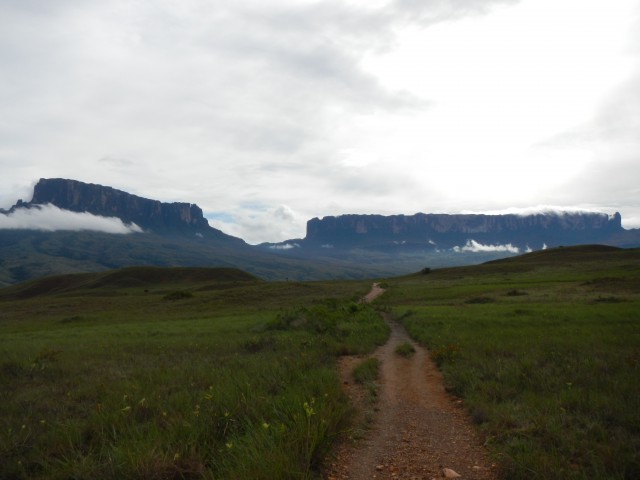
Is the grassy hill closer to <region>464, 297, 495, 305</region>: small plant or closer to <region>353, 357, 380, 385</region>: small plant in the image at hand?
<region>353, 357, 380, 385</region>: small plant

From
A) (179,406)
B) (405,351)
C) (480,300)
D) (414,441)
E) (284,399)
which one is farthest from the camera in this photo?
(480,300)

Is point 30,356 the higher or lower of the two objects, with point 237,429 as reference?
lower

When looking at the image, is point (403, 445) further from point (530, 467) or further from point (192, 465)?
point (192, 465)

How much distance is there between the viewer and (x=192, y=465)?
21.9ft

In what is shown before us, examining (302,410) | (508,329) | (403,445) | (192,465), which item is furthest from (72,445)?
(508,329)

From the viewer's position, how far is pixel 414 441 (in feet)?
27.1

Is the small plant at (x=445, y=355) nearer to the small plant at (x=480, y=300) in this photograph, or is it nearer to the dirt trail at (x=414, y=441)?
the dirt trail at (x=414, y=441)

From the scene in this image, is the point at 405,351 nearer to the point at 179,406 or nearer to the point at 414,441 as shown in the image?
the point at 414,441

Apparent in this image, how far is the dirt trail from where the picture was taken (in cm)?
693

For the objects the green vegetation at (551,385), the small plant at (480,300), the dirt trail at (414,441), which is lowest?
the small plant at (480,300)

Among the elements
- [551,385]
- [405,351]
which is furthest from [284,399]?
[405,351]

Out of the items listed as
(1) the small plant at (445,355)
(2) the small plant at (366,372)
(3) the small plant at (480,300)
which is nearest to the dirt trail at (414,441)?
(2) the small plant at (366,372)

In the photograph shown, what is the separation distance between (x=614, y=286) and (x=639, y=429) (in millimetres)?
42124

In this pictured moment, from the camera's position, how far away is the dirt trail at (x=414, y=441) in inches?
273
